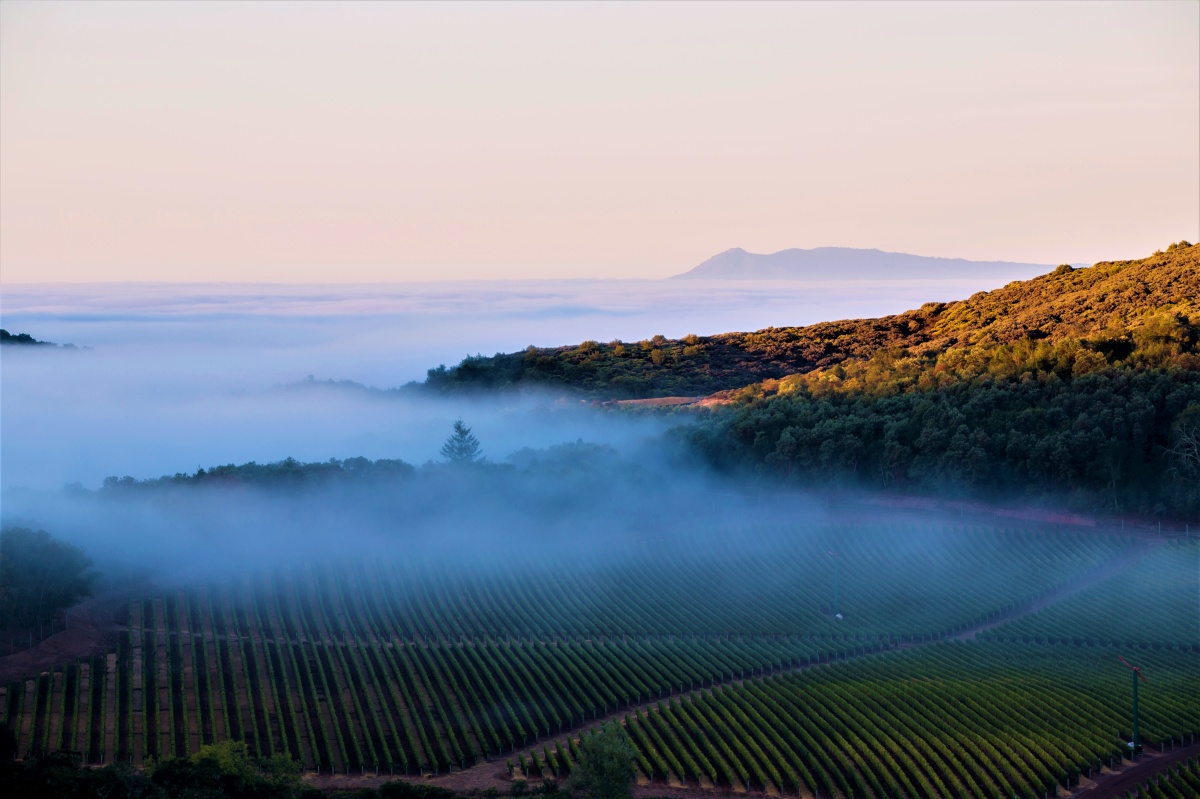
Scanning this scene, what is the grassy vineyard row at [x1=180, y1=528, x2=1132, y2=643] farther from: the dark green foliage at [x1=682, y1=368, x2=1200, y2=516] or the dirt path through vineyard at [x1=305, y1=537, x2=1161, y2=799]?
the dirt path through vineyard at [x1=305, y1=537, x2=1161, y2=799]

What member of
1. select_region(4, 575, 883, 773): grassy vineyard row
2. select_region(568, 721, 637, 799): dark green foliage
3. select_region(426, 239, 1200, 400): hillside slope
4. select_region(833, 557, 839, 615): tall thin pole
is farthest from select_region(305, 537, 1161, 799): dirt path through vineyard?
select_region(426, 239, 1200, 400): hillside slope

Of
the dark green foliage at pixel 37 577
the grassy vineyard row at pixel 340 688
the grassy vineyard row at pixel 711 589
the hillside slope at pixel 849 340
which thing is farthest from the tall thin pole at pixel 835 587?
the hillside slope at pixel 849 340

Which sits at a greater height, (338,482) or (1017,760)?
(338,482)

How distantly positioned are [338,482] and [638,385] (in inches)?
1856

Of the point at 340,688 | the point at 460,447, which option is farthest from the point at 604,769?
the point at 460,447

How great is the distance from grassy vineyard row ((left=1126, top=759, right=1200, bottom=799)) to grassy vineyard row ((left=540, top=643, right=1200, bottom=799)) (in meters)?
1.65

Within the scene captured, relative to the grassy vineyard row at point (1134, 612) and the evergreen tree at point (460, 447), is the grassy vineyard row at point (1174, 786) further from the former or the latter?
the evergreen tree at point (460, 447)

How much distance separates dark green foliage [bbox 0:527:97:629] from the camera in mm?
43781

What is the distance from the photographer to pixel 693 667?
43594 millimetres

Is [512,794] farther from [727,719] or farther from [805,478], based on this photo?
[805,478]

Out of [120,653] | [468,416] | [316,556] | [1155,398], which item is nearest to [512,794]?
[120,653]

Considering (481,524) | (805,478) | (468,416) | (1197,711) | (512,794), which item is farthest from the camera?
(468,416)

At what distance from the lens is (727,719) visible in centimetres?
3762

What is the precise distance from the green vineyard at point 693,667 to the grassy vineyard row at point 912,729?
10cm
